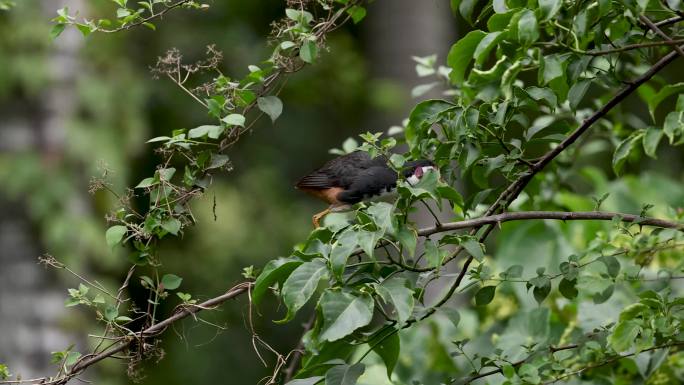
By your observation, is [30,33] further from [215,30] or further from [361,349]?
[361,349]

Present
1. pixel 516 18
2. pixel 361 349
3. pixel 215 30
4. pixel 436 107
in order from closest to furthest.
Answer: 1. pixel 516 18
2. pixel 436 107
3. pixel 361 349
4. pixel 215 30

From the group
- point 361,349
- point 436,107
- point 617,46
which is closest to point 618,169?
point 617,46

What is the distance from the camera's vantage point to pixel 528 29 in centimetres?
172

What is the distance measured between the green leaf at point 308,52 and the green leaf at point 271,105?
0.46 ft

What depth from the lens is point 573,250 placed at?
4.02m

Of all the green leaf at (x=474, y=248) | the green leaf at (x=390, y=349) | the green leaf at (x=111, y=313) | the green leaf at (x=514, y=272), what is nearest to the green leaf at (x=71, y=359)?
the green leaf at (x=111, y=313)

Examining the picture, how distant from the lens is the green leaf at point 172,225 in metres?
2.13

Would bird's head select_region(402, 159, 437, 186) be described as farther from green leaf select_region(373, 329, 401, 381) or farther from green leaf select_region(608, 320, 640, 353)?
green leaf select_region(608, 320, 640, 353)

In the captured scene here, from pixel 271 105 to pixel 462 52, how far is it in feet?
1.64

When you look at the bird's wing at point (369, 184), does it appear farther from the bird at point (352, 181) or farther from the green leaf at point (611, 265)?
the green leaf at point (611, 265)

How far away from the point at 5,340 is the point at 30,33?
213 cm

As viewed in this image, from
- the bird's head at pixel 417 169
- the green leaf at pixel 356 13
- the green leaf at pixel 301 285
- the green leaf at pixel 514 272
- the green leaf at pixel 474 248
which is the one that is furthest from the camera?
the bird's head at pixel 417 169

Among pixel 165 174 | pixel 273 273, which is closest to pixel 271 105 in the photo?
pixel 165 174

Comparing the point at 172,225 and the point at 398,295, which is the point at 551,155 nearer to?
the point at 398,295
